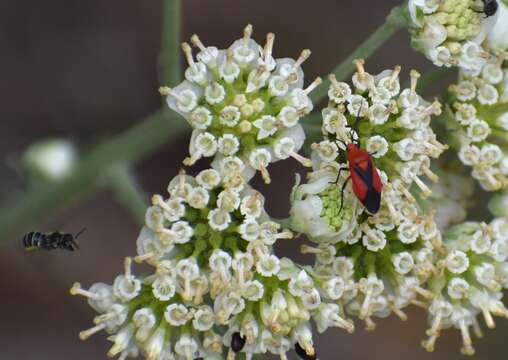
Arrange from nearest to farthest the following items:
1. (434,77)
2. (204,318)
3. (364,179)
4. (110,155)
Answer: (364,179) < (204,318) < (434,77) < (110,155)

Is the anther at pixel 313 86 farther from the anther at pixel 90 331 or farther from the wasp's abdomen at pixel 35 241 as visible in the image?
the wasp's abdomen at pixel 35 241

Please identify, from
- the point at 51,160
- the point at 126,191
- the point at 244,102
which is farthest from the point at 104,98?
the point at 244,102

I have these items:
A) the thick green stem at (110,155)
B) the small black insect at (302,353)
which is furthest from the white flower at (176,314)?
the thick green stem at (110,155)

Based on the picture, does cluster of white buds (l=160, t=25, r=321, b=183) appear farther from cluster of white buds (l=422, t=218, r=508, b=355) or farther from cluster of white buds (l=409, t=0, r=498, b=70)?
cluster of white buds (l=422, t=218, r=508, b=355)

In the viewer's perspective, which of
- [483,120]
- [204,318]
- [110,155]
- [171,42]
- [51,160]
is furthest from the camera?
[51,160]

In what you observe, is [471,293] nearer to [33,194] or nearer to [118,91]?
[33,194]

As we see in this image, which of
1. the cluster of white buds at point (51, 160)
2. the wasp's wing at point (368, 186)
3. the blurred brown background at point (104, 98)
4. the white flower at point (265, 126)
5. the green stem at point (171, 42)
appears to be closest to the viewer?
the wasp's wing at point (368, 186)

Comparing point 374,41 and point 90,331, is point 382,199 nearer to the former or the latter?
point 374,41

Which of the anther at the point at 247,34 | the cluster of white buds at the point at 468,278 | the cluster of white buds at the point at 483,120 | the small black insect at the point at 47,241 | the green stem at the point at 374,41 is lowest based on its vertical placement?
the cluster of white buds at the point at 468,278
